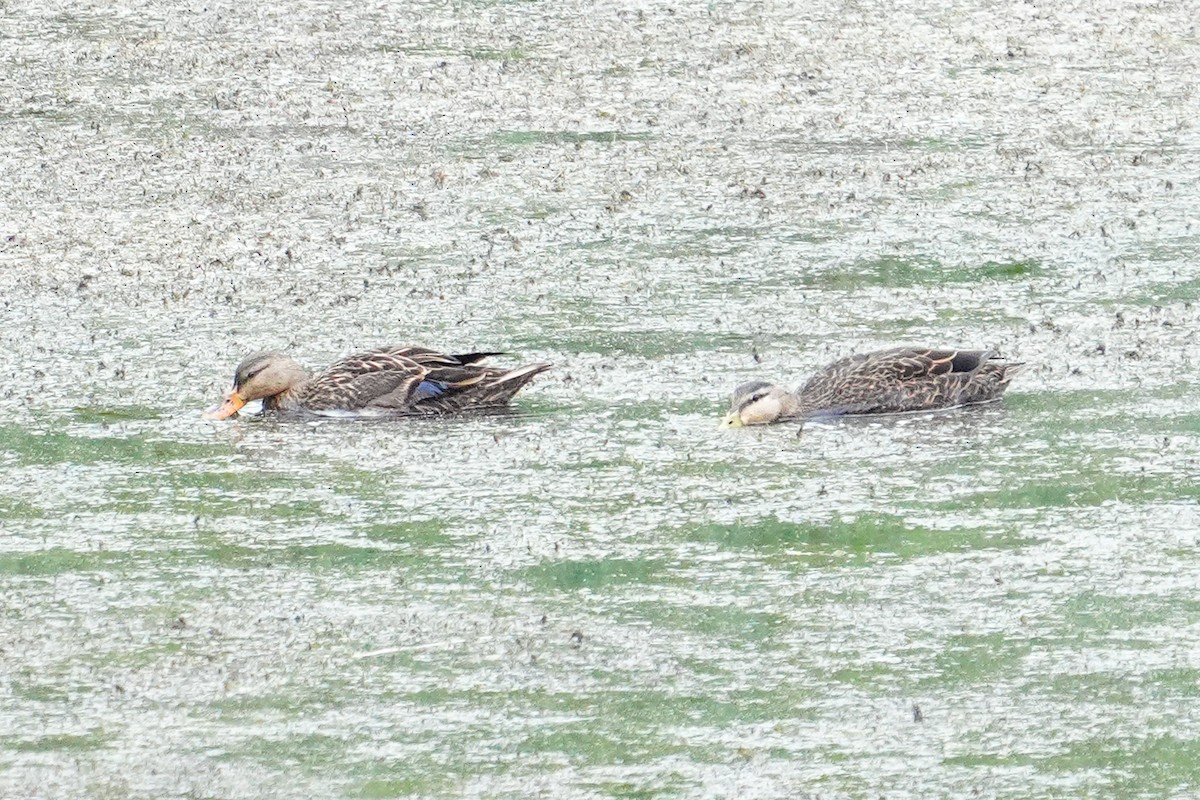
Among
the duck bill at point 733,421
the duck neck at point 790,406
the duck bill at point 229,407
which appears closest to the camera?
the duck bill at point 733,421

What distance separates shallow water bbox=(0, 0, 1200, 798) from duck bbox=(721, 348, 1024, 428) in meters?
0.08

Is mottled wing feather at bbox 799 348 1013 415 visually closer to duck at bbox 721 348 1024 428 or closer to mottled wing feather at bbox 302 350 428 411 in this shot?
duck at bbox 721 348 1024 428

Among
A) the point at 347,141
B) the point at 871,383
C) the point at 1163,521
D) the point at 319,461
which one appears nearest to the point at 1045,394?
the point at 871,383

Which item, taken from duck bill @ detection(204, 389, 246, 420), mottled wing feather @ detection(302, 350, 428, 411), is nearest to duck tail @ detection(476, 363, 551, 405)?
mottled wing feather @ detection(302, 350, 428, 411)

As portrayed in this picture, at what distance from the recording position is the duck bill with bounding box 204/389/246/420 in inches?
301

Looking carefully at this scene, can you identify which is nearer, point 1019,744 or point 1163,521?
point 1019,744

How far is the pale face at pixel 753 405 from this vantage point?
24.2 ft

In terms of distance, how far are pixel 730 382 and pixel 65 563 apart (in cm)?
252

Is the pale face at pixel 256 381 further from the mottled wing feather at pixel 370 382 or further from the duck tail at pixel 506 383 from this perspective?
the duck tail at pixel 506 383

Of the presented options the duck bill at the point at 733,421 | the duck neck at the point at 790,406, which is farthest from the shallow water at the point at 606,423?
the duck neck at the point at 790,406

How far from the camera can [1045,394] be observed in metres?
7.83

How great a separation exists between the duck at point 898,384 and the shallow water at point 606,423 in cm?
8

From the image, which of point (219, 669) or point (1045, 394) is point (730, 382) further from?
point (219, 669)

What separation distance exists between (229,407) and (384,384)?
1.64 ft
